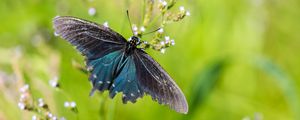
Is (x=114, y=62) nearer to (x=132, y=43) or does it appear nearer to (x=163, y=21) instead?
(x=132, y=43)

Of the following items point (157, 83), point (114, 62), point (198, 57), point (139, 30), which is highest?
point (198, 57)

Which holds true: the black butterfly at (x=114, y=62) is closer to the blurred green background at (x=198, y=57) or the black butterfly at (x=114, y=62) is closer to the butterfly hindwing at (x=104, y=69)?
the butterfly hindwing at (x=104, y=69)

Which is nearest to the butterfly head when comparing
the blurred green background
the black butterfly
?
the black butterfly

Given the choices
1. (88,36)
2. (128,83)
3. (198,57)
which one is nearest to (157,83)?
(128,83)

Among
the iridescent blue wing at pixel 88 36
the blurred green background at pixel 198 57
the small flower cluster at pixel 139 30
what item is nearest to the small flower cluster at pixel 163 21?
the small flower cluster at pixel 139 30

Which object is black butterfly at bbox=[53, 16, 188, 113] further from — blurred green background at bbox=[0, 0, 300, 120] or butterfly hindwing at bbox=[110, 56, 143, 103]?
blurred green background at bbox=[0, 0, 300, 120]
